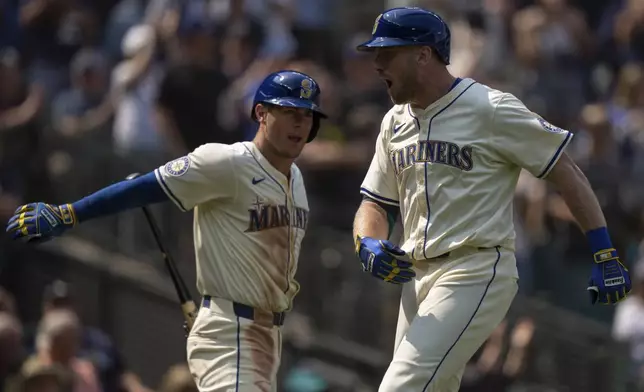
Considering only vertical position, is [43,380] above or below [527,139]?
below

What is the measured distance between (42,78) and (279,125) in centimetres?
600

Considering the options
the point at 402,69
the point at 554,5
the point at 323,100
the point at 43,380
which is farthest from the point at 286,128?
the point at 554,5

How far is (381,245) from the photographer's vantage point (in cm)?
656

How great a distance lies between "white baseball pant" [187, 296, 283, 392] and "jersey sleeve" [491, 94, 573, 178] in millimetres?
1467

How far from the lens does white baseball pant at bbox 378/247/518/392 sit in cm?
657

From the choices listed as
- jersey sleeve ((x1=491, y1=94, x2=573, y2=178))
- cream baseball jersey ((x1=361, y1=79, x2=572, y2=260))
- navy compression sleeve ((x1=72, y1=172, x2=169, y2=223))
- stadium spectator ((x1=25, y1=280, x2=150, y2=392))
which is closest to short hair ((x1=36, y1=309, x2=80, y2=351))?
stadium spectator ((x1=25, y1=280, x2=150, y2=392))

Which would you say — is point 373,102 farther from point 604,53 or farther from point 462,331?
point 462,331

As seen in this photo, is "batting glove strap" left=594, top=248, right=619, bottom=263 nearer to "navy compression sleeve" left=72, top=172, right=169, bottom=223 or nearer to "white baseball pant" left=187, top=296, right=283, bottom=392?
"white baseball pant" left=187, top=296, right=283, bottom=392

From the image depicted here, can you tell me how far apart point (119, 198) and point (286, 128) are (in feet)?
2.82

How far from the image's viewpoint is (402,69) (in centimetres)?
679

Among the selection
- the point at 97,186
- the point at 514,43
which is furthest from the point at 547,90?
the point at 97,186

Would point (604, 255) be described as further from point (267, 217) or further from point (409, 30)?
point (267, 217)

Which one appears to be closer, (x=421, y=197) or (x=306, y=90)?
(x=421, y=197)

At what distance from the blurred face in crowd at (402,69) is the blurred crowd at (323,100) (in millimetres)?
4228
